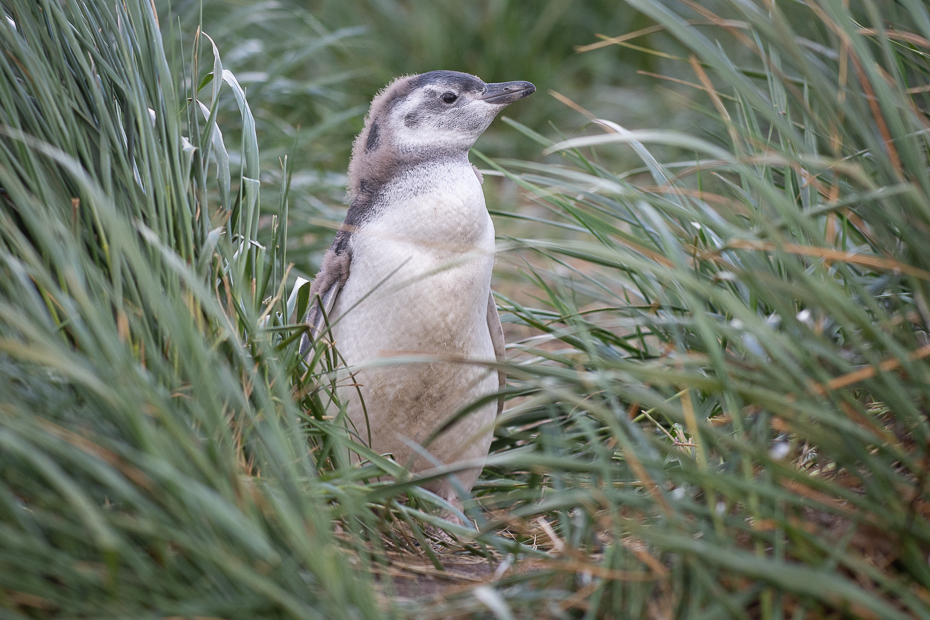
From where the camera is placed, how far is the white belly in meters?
2.24

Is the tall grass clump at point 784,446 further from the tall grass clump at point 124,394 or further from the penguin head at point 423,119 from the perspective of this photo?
the penguin head at point 423,119

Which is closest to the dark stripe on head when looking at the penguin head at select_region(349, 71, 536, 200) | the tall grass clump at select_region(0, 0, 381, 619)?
the penguin head at select_region(349, 71, 536, 200)

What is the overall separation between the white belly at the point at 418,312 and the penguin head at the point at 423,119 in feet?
0.42

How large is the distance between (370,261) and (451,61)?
167 inches

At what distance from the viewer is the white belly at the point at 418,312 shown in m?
2.24

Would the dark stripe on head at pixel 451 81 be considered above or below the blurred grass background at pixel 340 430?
above

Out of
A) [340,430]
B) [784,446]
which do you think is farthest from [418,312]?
[784,446]

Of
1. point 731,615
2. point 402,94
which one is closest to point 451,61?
point 402,94

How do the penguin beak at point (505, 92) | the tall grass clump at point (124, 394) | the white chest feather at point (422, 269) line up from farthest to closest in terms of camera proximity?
the penguin beak at point (505, 92)
the white chest feather at point (422, 269)
the tall grass clump at point (124, 394)

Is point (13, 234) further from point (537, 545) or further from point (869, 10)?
point (869, 10)

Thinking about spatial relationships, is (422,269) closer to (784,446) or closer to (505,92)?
(505,92)

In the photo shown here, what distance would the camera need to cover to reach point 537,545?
2033mm

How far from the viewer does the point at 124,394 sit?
117cm

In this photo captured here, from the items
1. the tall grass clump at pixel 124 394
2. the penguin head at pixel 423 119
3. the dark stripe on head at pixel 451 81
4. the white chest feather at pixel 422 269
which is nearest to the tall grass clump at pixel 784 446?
the tall grass clump at pixel 124 394
